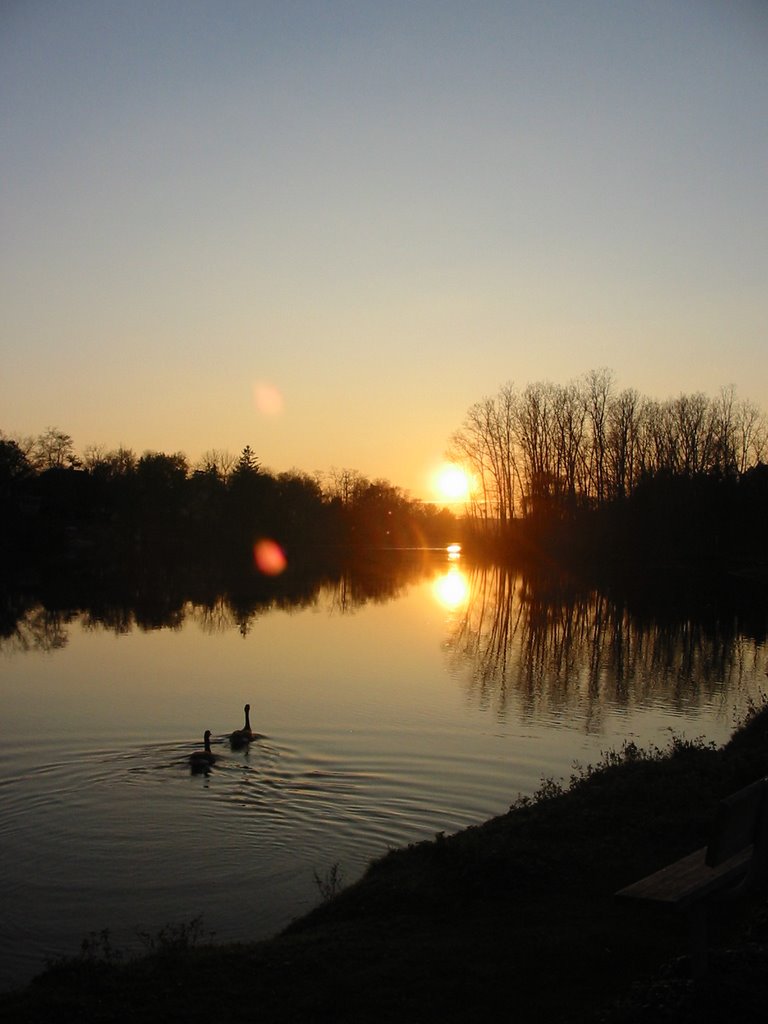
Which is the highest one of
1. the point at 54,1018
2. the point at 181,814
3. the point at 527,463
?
the point at 527,463

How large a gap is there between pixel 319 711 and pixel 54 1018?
49.1 ft

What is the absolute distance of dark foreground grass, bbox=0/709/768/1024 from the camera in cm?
596

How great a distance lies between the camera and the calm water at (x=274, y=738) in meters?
10.9

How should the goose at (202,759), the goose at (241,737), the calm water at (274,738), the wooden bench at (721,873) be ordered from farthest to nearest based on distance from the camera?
the goose at (241,737) → the goose at (202,759) → the calm water at (274,738) → the wooden bench at (721,873)

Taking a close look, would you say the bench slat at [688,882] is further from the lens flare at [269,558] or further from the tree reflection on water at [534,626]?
the lens flare at [269,558]

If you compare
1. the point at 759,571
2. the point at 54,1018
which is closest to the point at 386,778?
the point at 54,1018

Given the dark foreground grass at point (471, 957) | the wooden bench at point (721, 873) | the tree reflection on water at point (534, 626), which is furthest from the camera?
the tree reflection on water at point (534, 626)

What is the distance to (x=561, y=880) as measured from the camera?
8453 millimetres

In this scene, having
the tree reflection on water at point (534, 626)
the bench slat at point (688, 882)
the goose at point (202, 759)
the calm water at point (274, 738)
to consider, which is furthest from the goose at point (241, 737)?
the bench slat at point (688, 882)

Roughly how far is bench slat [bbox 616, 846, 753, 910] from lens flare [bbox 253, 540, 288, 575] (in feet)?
235

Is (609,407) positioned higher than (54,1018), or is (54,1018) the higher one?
(609,407)

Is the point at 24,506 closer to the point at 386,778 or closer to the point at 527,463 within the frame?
the point at 527,463

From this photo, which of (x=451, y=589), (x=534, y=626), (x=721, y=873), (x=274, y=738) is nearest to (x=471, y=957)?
(x=721, y=873)

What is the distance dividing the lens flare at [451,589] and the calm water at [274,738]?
12498 millimetres
